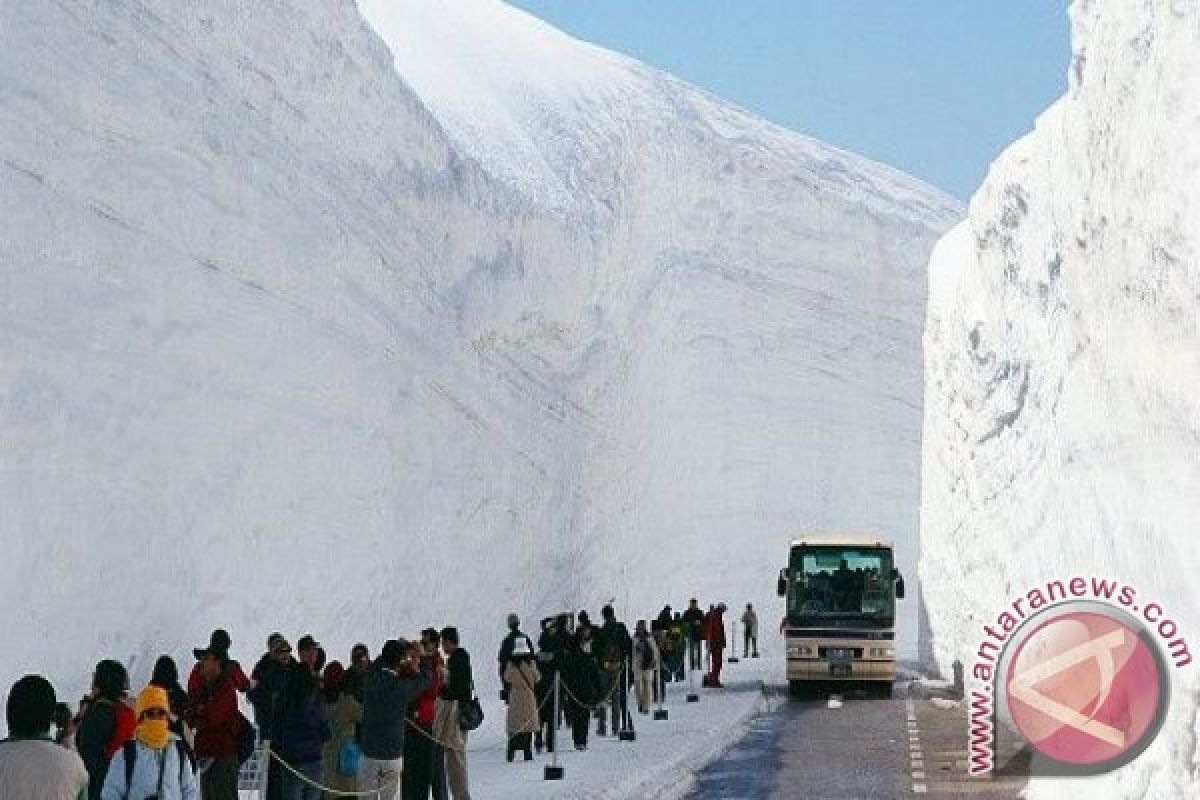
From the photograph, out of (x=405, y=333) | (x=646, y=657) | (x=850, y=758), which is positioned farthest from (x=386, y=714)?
(x=405, y=333)

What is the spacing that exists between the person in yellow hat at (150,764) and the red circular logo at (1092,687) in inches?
246

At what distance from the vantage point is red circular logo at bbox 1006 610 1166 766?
1252cm

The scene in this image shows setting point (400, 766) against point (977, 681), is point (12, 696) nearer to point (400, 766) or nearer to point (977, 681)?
point (400, 766)

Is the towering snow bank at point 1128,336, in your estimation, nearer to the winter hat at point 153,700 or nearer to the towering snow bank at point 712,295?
the winter hat at point 153,700

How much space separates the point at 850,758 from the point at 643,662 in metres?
6.12

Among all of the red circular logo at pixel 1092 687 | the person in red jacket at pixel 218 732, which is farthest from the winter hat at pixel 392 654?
the red circular logo at pixel 1092 687

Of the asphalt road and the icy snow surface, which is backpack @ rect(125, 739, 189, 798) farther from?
the icy snow surface

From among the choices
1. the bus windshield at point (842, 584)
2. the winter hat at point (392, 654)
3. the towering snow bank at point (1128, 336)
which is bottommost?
the winter hat at point (392, 654)

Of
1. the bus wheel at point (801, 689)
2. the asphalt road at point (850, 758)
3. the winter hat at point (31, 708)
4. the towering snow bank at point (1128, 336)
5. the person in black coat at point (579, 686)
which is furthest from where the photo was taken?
the bus wheel at point (801, 689)

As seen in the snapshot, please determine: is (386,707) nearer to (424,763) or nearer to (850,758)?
(424,763)

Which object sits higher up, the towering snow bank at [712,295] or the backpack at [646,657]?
the towering snow bank at [712,295]

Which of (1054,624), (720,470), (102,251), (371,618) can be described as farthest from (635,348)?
(1054,624)

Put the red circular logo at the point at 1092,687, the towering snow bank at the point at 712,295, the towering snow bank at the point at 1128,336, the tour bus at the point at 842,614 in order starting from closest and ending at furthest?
1. the red circular logo at the point at 1092,687
2. the towering snow bank at the point at 1128,336
3. the tour bus at the point at 842,614
4. the towering snow bank at the point at 712,295

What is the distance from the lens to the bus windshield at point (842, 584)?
30812 millimetres
